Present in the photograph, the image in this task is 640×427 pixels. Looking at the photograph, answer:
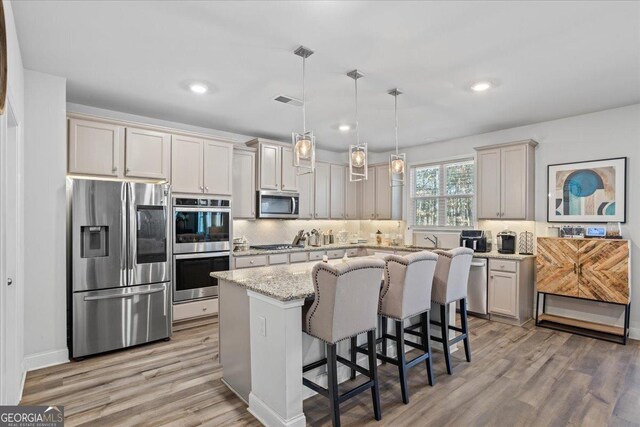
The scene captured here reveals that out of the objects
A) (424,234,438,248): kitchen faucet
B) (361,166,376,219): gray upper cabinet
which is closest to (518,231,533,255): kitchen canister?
(424,234,438,248): kitchen faucet

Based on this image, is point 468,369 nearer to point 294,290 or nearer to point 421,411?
point 421,411

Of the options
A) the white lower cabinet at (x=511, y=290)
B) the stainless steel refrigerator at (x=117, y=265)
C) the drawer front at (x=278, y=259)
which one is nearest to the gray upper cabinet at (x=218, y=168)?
the stainless steel refrigerator at (x=117, y=265)

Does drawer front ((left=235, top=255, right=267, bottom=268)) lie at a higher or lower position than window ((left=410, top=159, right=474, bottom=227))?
lower

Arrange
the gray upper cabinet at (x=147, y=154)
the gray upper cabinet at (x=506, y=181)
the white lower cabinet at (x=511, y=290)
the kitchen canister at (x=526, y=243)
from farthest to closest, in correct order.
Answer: the kitchen canister at (x=526, y=243)
the gray upper cabinet at (x=506, y=181)
the white lower cabinet at (x=511, y=290)
the gray upper cabinet at (x=147, y=154)

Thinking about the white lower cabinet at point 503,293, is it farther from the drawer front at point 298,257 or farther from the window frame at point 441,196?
the drawer front at point 298,257

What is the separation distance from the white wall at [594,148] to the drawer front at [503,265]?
74cm

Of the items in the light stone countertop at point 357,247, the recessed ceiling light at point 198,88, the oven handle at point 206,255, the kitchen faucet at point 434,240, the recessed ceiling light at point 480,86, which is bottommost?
the light stone countertop at point 357,247

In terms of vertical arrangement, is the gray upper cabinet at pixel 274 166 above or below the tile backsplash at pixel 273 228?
above

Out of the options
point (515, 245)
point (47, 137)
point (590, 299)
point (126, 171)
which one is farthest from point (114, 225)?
point (590, 299)

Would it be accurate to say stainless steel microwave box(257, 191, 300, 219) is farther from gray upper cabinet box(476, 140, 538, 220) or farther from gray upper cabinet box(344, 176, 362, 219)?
gray upper cabinet box(476, 140, 538, 220)

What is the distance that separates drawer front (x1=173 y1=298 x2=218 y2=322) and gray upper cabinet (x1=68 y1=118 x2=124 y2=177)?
5.71 feet

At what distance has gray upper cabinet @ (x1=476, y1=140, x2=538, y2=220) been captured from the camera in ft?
15.2

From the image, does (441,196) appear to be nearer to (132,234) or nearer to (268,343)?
(268,343)

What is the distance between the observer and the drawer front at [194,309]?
4145mm
